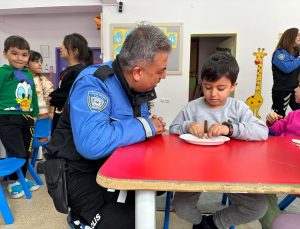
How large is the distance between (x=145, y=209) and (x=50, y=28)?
5769mm

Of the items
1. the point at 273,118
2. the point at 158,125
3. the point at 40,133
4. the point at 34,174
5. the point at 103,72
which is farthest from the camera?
the point at 40,133

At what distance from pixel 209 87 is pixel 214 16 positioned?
3757 millimetres

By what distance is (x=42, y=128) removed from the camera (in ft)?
8.59

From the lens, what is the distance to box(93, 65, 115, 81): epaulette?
1020 millimetres

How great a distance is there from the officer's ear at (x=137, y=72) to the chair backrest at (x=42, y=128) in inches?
71.1

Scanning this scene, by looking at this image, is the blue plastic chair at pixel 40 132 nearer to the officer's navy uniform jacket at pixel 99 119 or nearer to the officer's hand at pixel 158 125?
the officer's navy uniform jacket at pixel 99 119

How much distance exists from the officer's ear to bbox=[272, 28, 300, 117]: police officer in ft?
7.86

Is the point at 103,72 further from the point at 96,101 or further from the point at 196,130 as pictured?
the point at 196,130

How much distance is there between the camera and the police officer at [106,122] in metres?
0.94

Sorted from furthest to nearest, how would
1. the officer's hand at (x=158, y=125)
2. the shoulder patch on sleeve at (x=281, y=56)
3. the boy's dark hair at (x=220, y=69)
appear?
the shoulder patch on sleeve at (x=281, y=56), the boy's dark hair at (x=220, y=69), the officer's hand at (x=158, y=125)

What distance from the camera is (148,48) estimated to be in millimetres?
996

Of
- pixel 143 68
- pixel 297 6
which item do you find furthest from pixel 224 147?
pixel 297 6

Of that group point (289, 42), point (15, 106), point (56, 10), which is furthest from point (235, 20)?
point (15, 106)

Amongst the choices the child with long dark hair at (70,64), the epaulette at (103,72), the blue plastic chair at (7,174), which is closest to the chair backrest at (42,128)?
the child with long dark hair at (70,64)
